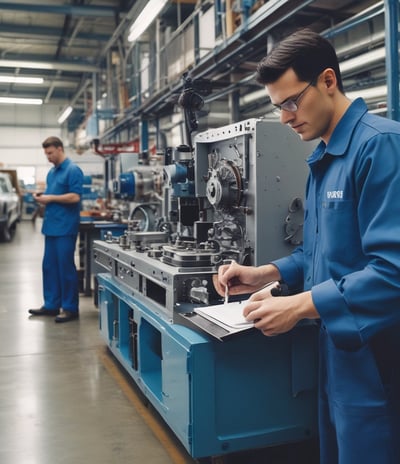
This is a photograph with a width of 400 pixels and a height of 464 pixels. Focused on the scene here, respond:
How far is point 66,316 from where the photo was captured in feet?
13.3

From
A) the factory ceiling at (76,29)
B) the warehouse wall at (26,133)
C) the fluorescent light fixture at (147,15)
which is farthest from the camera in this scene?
the warehouse wall at (26,133)

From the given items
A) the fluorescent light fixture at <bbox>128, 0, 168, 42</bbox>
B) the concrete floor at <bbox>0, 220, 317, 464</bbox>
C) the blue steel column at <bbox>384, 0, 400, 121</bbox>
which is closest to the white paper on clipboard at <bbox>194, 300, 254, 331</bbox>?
the concrete floor at <bbox>0, 220, 317, 464</bbox>

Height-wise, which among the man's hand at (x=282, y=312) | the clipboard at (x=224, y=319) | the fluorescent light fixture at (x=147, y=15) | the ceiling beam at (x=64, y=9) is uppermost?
the ceiling beam at (x=64, y=9)

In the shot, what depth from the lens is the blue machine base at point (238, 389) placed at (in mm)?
1691

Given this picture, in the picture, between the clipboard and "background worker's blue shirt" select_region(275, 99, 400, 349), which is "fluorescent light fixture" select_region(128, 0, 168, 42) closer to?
the clipboard

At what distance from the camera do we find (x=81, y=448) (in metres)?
2.10

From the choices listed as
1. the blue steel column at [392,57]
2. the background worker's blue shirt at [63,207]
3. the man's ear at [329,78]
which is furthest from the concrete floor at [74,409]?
the blue steel column at [392,57]

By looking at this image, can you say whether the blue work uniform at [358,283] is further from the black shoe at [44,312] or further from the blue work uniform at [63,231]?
the black shoe at [44,312]

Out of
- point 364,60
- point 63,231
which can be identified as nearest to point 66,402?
point 63,231

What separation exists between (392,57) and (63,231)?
2557mm

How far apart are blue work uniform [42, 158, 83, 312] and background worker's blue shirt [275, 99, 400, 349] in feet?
9.89

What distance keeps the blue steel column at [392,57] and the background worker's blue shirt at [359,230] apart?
1.30m

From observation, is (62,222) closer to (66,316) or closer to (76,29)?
(66,316)

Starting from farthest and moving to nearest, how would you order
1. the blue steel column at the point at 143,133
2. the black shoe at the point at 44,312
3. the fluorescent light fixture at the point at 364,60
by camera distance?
the blue steel column at the point at 143,133, the black shoe at the point at 44,312, the fluorescent light fixture at the point at 364,60
